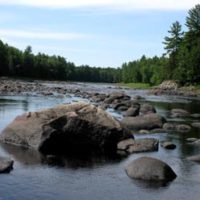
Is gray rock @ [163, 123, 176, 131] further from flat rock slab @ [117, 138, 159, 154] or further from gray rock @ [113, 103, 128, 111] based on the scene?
gray rock @ [113, 103, 128, 111]

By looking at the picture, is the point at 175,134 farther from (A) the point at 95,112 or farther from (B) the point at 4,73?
(B) the point at 4,73

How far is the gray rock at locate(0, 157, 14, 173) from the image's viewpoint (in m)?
25.8

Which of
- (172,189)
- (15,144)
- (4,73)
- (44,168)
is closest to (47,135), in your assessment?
(15,144)

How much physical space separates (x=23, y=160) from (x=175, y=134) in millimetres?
16356

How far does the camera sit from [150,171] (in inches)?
1026

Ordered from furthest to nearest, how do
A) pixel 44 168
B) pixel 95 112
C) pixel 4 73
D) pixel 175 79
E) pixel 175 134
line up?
pixel 4 73
pixel 175 79
pixel 175 134
pixel 95 112
pixel 44 168

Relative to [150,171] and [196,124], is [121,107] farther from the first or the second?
[150,171]

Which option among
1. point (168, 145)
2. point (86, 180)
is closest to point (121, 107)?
point (168, 145)

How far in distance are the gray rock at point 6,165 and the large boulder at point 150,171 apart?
581 cm

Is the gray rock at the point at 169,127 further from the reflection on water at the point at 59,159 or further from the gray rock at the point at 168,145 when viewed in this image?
the reflection on water at the point at 59,159

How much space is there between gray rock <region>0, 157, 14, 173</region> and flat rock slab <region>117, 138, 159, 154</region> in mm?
8767

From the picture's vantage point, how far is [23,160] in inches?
1138

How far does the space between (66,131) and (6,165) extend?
747cm

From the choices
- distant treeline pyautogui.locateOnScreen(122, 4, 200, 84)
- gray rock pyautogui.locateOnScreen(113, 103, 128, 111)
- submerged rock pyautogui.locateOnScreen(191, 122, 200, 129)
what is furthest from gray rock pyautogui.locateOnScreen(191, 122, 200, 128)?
distant treeline pyautogui.locateOnScreen(122, 4, 200, 84)
